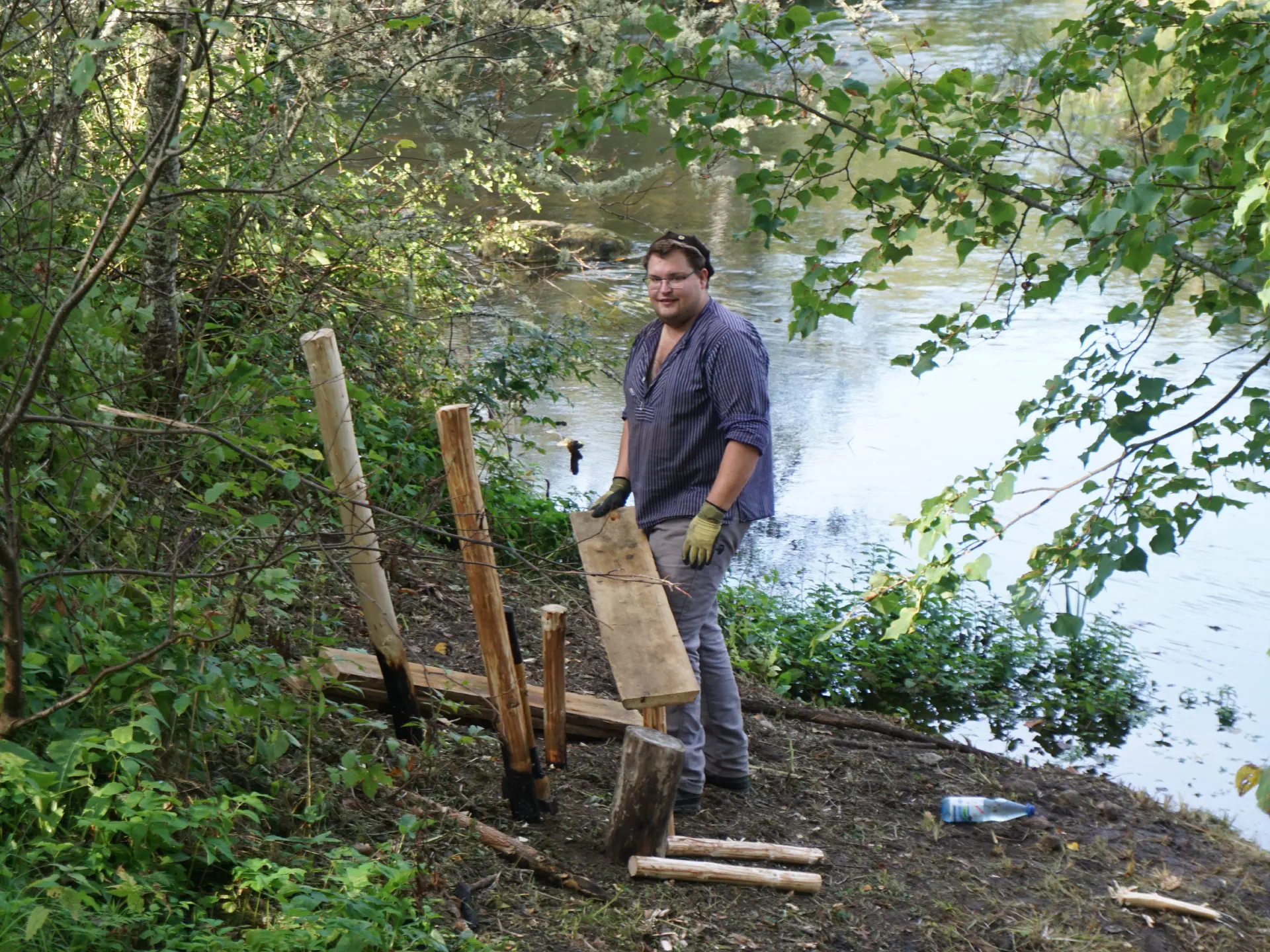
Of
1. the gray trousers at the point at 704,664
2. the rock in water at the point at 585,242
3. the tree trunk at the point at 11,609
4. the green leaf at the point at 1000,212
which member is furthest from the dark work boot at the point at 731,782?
the rock in water at the point at 585,242

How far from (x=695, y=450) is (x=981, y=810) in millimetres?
2028

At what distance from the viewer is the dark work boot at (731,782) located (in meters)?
4.64

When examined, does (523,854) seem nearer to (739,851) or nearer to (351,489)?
Answer: (739,851)

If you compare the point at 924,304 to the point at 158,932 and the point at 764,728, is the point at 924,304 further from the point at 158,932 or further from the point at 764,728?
the point at 158,932

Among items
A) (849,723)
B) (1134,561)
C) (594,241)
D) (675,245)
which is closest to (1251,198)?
(1134,561)

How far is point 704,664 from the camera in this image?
4.42 meters

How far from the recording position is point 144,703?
2.97m

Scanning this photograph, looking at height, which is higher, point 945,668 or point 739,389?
point 739,389

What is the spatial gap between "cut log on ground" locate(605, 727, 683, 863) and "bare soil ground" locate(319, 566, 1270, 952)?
0.10m

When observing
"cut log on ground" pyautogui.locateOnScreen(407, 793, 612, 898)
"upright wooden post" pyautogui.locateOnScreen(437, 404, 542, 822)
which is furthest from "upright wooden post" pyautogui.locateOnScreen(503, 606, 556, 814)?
"cut log on ground" pyautogui.locateOnScreen(407, 793, 612, 898)

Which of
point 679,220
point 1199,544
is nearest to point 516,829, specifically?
point 1199,544

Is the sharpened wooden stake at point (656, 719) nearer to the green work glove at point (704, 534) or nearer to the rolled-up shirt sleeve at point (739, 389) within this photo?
the green work glove at point (704, 534)

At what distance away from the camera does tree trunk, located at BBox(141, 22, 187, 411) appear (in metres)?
4.45

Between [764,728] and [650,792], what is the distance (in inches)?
76.8
